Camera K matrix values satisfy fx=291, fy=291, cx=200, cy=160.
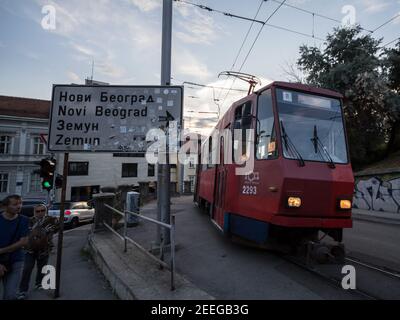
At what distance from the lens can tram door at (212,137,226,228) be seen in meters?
7.10

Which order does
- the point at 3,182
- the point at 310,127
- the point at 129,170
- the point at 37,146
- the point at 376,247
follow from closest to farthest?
the point at 310,127 < the point at 376,247 < the point at 3,182 < the point at 37,146 < the point at 129,170

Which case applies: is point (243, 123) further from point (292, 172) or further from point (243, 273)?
point (243, 273)

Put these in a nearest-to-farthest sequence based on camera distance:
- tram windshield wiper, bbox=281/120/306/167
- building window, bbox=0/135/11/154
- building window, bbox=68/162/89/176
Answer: tram windshield wiper, bbox=281/120/306/167 → building window, bbox=0/135/11/154 → building window, bbox=68/162/89/176

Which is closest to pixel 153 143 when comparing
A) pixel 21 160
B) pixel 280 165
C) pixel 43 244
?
pixel 280 165

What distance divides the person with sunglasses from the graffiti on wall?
60.2 ft

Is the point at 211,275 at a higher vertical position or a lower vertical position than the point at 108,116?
lower

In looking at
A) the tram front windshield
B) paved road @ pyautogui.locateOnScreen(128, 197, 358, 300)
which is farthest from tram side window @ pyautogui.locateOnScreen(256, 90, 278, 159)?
paved road @ pyautogui.locateOnScreen(128, 197, 358, 300)

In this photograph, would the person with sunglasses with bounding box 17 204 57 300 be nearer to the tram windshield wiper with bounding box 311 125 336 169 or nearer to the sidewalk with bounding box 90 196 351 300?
the sidewalk with bounding box 90 196 351 300

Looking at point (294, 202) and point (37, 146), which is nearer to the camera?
point (294, 202)

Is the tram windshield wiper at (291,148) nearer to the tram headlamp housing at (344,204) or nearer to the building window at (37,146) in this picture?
the tram headlamp housing at (344,204)

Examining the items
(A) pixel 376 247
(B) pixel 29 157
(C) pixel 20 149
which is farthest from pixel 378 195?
(C) pixel 20 149

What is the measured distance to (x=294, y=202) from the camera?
5137 mm

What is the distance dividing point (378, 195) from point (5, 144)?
35.2 m
